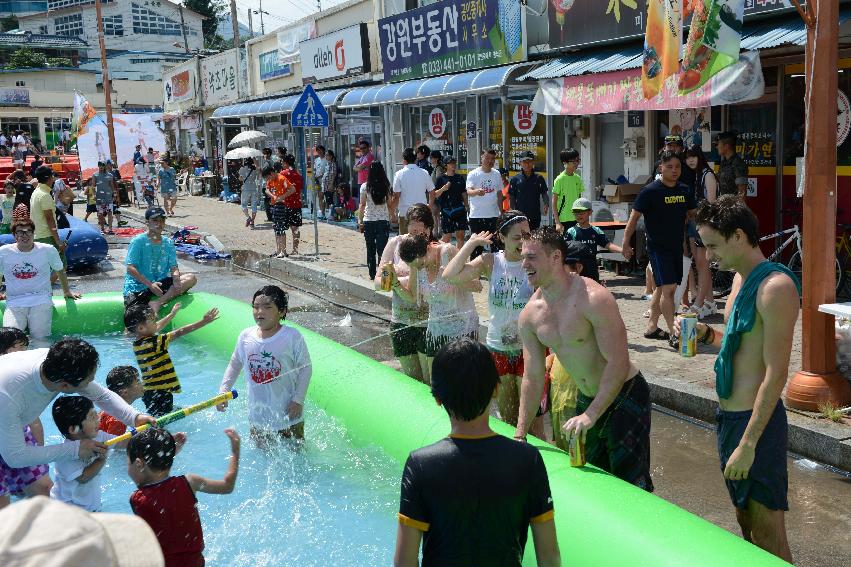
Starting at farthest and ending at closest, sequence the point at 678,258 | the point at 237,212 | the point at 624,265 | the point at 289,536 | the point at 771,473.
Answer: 1. the point at 237,212
2. the point at 624,265
3. the point at 678,258
4. the point at 289,536
5. the point at 771,473

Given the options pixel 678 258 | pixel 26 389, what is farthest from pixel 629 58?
pixel 26 389

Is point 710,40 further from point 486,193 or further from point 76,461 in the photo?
point 76,461

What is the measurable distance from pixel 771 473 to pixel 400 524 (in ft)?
5.88

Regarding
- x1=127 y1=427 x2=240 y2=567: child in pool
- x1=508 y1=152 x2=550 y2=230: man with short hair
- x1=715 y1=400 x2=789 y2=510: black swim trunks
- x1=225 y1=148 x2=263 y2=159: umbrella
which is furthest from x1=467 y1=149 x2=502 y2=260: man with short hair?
x1=225 y1=148 x2=263 y2=159: umbrella

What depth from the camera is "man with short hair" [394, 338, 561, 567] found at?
269 cm

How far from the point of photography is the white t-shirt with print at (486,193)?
40.2 feet

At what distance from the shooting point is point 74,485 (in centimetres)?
448

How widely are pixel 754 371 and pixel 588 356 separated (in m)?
0.82

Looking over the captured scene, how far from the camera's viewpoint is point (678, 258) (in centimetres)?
825

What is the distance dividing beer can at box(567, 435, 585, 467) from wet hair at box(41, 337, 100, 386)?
238 centimetres

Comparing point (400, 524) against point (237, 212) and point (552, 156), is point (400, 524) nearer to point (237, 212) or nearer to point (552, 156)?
point (552, 156)

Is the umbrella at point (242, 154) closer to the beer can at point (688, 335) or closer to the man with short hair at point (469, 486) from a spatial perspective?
the beer can at point (688, 335)

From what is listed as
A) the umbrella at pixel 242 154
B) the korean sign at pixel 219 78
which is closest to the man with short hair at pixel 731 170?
the umbrella at pixel 242 154

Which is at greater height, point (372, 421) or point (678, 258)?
point (678, 258)
